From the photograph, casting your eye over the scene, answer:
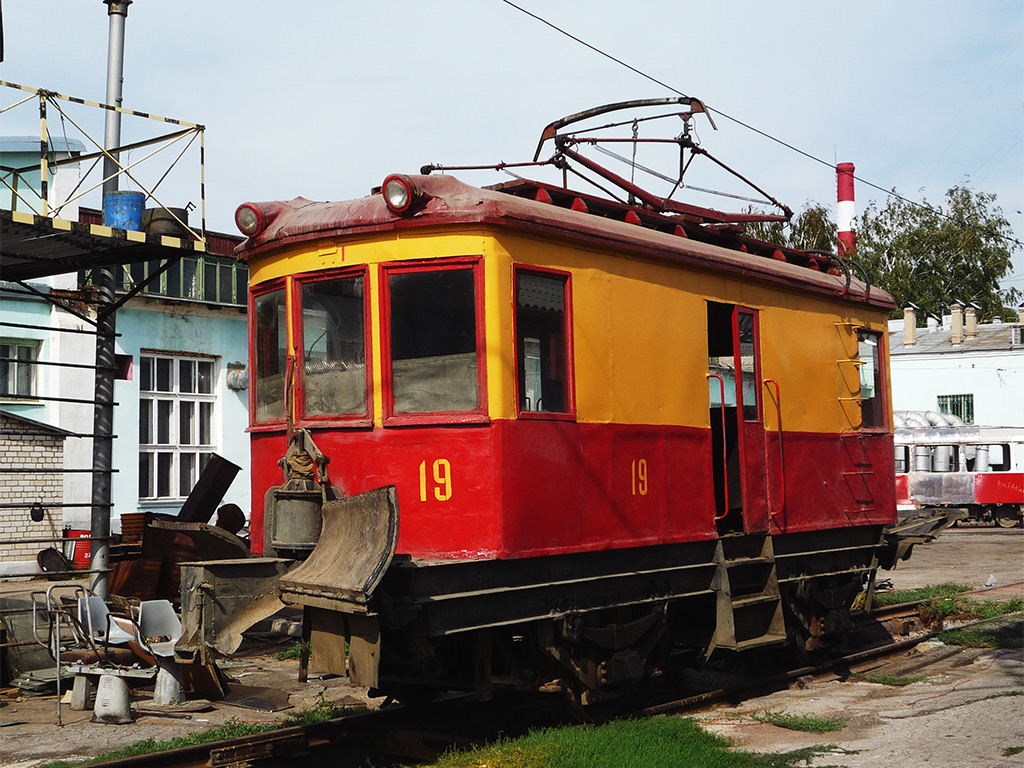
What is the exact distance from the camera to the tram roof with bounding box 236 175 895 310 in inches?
263

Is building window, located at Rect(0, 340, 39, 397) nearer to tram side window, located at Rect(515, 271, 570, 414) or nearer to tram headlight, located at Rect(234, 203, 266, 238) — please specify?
tram headlight, located at Rect(234, 203, 266, 238)

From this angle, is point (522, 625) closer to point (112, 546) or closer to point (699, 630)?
point (699, 630)

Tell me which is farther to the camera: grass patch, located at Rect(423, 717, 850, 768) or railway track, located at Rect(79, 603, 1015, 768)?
railway track, located at Rect(79, 603, 1015, 768)

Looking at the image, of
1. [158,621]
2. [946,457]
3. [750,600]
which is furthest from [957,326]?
[158,621]

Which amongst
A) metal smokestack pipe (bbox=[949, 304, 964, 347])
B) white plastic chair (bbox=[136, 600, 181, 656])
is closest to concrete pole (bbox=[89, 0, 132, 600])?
white plastic chair (bbox=[136, 600, 181, 656])

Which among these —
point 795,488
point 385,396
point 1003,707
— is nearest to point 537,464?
point 385,396

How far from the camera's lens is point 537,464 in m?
6.70

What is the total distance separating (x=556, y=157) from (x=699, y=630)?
13.1 feet

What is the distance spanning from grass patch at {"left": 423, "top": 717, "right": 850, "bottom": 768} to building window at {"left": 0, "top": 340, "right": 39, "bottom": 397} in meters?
13.3

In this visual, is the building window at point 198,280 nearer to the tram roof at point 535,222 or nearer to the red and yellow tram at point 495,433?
the tram roof at point 535,222

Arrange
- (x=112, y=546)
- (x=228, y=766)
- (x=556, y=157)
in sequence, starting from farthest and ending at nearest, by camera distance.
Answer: (x=112, y=546) < (x=556, y=157) < (x=228, y=766)

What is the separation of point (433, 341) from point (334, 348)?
0.77 meters

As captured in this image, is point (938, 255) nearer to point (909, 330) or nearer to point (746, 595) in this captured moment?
point (909, 330)

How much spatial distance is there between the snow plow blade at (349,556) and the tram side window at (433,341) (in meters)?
0.77
